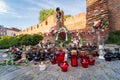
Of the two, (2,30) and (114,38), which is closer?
(114,38)

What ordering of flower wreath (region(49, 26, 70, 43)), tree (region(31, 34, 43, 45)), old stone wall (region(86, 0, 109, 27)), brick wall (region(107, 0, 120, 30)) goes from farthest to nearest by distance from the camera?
tree (region(31, 34, 43, 45)), old stone wall (region(86, 0, 109, 27)), brick wall (region(107, 0, 120, 30)), flower wreath (region(49, 26, 70, 43))

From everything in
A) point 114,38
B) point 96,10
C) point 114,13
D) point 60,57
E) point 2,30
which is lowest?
point 60,57

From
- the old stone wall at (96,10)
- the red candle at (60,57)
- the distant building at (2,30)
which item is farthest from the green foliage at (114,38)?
the distant building at (2,30)

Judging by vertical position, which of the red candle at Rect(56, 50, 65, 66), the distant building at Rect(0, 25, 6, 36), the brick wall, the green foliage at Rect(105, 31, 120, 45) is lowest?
the red candle at Rect(56, 50, 65, 66)

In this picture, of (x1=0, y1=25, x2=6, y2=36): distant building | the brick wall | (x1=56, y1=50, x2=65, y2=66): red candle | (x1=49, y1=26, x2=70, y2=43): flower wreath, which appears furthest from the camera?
(x1=0, y1=25, x2=6, y2=36): distant building

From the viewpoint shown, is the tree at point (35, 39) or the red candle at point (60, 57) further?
the tree at point (35, 39)

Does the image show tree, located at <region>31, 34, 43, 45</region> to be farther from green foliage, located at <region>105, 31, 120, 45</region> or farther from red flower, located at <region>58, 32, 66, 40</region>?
red flower, located at <region>58, 32, 66, 40</region>

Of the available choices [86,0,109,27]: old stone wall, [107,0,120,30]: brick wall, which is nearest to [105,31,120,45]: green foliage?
[107,0,120,30]: brick wall

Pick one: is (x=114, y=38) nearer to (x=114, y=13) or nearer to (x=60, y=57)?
(x=114, y=13)

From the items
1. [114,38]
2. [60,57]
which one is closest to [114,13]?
[114,38]

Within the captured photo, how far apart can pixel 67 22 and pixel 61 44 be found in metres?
10.4

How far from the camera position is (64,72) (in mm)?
4641

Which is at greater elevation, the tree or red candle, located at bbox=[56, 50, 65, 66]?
the tree

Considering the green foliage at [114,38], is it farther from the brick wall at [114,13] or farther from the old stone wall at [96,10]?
the old stone wall at [96,10]
